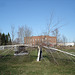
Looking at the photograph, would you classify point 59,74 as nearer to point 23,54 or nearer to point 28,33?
point 23,54

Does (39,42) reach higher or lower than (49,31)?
lower

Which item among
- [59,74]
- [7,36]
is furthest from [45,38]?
[7,36]

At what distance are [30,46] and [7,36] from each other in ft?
135

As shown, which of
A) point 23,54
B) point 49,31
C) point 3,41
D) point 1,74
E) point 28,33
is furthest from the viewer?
point 3,41

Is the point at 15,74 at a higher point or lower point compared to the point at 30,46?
lower

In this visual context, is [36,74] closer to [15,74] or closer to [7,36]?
[15,74]

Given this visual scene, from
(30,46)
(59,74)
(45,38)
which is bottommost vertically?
(59,74)

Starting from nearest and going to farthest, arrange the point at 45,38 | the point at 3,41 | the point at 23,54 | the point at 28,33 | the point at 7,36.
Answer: the point at 45,38, the point at 23,54, the point at 28,33, the point at 3,41, the point at 7,36

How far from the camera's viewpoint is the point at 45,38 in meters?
12.1

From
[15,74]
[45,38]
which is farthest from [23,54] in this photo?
[15,74]

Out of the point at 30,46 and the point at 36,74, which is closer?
the point at 36,74

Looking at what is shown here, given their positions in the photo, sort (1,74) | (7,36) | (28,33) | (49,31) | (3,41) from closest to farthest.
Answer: (1,74) < (49,31) < (28,33) < (3,41) < (7,36)

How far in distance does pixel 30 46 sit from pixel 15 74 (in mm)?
5991

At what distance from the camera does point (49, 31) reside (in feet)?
37.1
